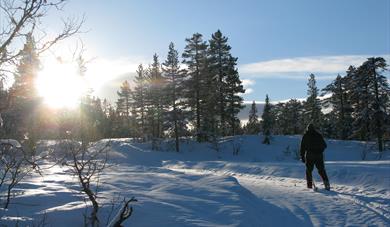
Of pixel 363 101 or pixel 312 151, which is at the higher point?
pixel 363 101

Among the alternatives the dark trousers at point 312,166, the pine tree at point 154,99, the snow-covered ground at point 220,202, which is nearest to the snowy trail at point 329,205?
the snow-covered ground at point 220,202

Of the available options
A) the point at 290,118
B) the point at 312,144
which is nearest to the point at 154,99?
the point at 290,118

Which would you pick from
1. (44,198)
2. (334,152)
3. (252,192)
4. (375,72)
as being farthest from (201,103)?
(44,198)

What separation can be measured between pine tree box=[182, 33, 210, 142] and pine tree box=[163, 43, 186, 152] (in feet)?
2.78

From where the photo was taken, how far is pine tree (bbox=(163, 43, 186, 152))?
44.6 m

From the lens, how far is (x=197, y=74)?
44812mm

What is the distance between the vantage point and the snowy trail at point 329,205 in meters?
8.70

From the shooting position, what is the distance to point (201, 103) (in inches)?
1841

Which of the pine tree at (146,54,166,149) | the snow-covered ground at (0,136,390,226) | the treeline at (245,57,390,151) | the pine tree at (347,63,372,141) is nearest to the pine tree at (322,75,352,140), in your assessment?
the treeline at (245,57,390,151)

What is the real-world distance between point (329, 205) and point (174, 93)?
1390 inches

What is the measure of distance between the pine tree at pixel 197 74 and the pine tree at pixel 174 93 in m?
0.85

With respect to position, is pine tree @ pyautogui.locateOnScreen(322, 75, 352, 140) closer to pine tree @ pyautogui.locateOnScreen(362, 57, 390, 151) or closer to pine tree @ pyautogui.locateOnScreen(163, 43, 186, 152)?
pine tree @ pyautogui.locateOnScreen(362, 57, 390, 151)

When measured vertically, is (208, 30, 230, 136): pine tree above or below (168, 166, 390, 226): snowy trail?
above

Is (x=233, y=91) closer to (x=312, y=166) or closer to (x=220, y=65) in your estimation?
(x=220, y=65)
